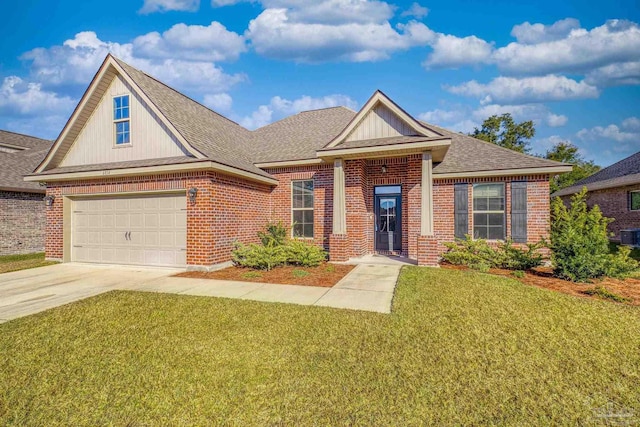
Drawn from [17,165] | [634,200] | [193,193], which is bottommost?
[193,193]

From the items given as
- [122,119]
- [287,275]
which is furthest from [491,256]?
[122,119]

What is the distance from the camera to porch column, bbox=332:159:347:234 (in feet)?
32.3

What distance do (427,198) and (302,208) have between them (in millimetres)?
4658

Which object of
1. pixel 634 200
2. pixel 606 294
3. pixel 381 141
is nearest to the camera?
pixel 606 294

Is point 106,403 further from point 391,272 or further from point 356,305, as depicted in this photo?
point 391,272

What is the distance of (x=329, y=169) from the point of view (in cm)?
1092

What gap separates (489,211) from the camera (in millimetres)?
10359

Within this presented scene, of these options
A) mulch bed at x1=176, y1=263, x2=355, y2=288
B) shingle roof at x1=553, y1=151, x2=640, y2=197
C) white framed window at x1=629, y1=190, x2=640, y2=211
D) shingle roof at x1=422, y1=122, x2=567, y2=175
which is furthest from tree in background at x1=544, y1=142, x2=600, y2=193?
mulch bed at x1=176, y1=263, x2=355, y2=288

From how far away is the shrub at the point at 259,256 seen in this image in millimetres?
8719

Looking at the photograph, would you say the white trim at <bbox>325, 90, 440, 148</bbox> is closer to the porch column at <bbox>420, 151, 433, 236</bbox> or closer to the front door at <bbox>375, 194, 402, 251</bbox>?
the porch column at <bbox>420, 151, 433, 236</bbox>

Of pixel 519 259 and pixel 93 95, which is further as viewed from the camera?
pixel 93 95

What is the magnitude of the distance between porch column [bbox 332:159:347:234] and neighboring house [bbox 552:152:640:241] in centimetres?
1510

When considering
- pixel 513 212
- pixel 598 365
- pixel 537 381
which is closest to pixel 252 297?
pixel 537 381

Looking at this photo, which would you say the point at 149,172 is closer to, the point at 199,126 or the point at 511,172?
the point at 199,126
